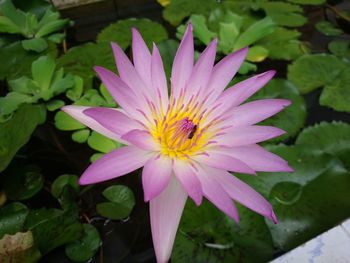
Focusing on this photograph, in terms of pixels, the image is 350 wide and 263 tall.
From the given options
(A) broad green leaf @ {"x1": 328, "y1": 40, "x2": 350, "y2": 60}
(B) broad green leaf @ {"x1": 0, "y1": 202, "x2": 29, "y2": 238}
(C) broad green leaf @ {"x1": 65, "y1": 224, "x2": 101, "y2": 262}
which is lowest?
(C) broad green leaf @ {"x1": 65, "y1": 224, "x2": 101, "y2": 262}

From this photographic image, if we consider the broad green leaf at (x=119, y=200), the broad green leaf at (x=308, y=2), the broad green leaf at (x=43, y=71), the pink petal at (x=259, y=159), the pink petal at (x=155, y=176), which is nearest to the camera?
the pink petal at (x=155, y=176)

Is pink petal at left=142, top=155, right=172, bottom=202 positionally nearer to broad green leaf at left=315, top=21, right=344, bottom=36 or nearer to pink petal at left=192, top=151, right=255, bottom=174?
pink petal at left=192, top=151, right=255, bottom=174

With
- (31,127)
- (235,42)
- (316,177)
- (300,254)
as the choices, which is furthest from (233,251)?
(235,42)

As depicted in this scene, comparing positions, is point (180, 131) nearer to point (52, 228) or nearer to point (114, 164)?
point (114, 164)

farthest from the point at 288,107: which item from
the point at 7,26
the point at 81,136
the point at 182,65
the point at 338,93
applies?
the point at 7,26

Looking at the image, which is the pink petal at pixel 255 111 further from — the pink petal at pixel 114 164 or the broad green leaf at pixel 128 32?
the broad green leaf at pixel 128 32

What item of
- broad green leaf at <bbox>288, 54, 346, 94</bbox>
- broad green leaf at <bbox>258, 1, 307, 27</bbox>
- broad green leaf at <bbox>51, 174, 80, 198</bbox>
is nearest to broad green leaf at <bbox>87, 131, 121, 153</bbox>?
broad green leaf at <bbox>51, 174, 80, 198</bbox>

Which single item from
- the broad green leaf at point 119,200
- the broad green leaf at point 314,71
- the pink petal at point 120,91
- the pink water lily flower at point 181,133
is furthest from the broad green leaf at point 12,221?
the broad green leaf at point 314,71
